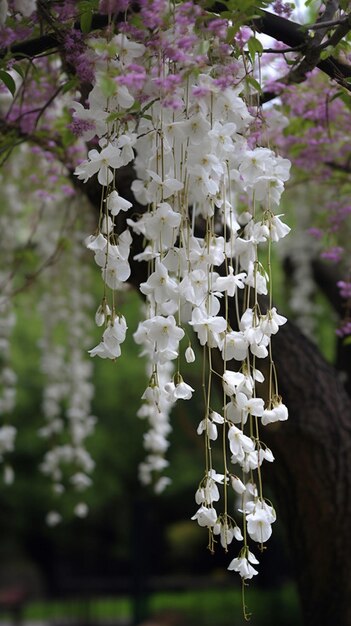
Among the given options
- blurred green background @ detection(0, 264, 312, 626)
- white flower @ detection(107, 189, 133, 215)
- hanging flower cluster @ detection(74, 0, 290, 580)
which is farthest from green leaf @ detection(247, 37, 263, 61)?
blurred green background @ detection(0, 264, 312, 626)

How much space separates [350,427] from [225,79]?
1752 millimetres

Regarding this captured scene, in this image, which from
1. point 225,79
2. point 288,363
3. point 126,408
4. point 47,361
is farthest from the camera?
point 126,408

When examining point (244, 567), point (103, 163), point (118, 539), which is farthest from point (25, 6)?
point (118, 539)

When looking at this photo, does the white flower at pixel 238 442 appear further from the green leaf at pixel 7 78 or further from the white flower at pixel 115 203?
the green leaf at pixel 7 78

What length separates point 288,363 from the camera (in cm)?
296

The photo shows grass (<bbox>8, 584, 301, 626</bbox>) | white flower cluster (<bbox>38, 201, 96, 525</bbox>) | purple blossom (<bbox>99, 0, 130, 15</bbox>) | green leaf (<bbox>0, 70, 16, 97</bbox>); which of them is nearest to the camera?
A: purple blossom (<bbox>99, 0, 130, 15</bbox>)

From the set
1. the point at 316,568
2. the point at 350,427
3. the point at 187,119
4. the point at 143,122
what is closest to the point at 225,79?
the point at 187,119

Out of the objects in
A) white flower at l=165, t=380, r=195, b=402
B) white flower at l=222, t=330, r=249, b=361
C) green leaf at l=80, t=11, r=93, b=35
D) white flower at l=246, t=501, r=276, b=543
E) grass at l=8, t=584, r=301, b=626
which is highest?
green leaf at l=80, t=11, r=93, b=35

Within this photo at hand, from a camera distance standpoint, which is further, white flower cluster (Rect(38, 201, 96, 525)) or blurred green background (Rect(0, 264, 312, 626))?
blurred green background (Rect(0, 264, 312, 626))

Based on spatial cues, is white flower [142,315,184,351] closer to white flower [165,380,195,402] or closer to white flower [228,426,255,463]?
white flower [165,380,195,402]

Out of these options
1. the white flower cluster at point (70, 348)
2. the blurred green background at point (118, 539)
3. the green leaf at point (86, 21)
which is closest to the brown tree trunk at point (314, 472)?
the green leaf at point (86, 21)

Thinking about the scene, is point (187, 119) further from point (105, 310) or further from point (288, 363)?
point (288, 363)

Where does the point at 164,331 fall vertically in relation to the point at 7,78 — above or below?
below

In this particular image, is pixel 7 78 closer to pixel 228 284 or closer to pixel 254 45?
pixel 254 45
